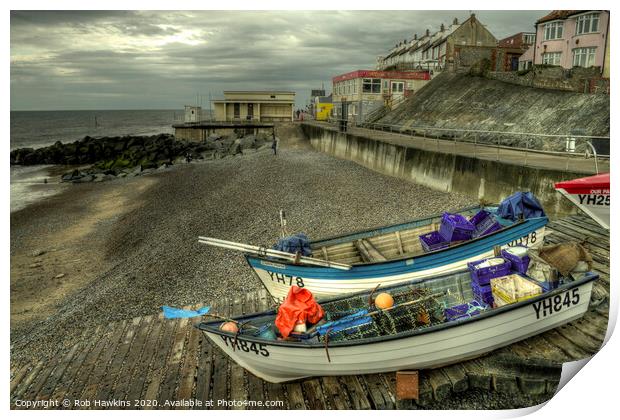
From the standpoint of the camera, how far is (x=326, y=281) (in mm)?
8266

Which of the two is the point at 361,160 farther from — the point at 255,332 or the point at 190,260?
the point at 255,332

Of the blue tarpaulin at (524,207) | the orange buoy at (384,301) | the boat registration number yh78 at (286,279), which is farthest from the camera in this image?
the blue tarpaulin at (524,207)

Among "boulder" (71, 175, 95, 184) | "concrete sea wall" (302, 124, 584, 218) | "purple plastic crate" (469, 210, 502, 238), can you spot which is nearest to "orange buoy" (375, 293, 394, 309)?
"purple plastic crate" (469, 210, 502, 238)

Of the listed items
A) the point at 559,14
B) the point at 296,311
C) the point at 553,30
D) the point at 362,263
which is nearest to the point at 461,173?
the point at 362,263

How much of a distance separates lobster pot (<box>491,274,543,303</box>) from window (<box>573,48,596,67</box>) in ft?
75.7

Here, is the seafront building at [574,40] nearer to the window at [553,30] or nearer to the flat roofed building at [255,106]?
the window at [553,30]

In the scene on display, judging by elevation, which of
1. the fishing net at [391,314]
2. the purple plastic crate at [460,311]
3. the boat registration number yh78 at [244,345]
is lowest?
the boat registration number yh78 at [244,345]

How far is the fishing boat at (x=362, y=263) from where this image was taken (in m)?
8.17

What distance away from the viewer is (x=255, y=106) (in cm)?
4909

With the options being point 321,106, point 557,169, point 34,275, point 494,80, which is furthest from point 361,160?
point 321,106

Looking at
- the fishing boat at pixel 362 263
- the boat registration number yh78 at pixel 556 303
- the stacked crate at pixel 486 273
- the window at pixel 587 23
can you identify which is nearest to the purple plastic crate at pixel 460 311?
the stacked crate at pixel 486 273

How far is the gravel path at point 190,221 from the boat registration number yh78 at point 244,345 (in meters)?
3.63

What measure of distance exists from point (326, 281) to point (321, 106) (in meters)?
40.6

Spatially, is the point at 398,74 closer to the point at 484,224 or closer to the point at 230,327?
the point at 484,224
